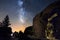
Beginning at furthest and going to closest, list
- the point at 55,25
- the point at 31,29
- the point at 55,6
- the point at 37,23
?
the point at 31,29, the point at 37,23, the point at 55,6, the point at 55,25

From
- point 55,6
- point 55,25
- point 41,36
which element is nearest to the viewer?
point 55,25

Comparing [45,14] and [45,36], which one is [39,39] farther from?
[45,14]

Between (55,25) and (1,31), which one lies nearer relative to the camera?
(55,25)

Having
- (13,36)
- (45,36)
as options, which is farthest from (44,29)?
(13,36)

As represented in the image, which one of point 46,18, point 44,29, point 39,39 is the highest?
point 46,18

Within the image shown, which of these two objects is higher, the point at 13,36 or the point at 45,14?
the point at 45,14

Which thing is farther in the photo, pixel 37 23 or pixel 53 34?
pixel 37 23

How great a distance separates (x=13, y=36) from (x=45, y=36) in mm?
5818

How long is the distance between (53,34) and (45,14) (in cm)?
341

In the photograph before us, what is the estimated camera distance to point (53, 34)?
1873 cm

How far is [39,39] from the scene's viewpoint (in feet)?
68.0

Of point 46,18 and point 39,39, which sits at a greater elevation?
point 46,18

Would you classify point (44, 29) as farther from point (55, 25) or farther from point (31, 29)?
point (31, 29)

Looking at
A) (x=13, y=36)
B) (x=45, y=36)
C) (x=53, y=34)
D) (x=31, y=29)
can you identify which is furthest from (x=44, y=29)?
(x=13, y=36)
